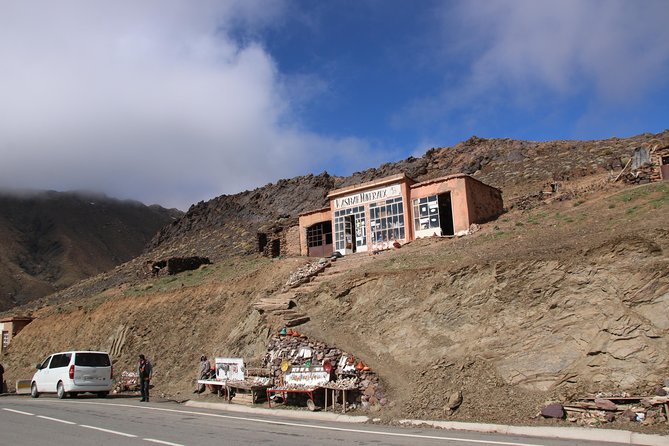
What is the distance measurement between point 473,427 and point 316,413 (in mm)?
4432

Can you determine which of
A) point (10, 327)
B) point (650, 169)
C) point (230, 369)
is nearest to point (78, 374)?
point (230, 369)

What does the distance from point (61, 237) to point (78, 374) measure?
8559 centimetres

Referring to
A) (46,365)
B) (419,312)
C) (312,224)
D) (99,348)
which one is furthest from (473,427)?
(99,348)

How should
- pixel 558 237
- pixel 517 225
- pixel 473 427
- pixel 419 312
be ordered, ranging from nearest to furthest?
pixel 473 427
pixel 419 312
pixel 558 237
pixel 517 225

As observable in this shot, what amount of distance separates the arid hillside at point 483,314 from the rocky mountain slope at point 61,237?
54.4 metres

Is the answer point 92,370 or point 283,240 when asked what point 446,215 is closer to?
point 283,240

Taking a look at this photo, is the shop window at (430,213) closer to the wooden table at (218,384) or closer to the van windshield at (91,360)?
the wooden table at (218,384)

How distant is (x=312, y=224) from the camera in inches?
1304

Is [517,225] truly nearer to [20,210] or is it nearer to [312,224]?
[312,224]

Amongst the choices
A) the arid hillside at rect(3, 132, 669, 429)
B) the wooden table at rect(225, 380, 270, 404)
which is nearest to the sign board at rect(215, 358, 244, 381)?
the wooden table at rect(225, 380, 270, 404)

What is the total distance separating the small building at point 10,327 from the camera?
3956cm

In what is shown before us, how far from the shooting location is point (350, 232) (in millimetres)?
30781

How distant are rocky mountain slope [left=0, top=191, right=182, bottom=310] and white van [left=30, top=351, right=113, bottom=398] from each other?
5630 centimetres

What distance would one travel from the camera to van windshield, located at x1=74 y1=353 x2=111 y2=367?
1889cm
